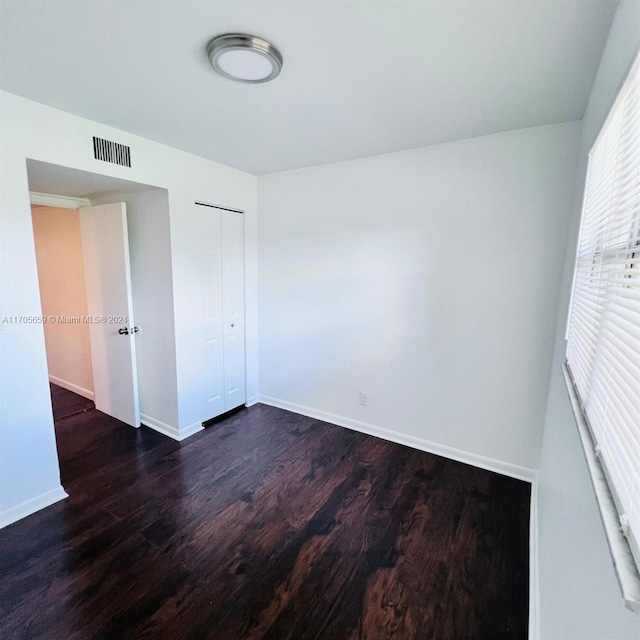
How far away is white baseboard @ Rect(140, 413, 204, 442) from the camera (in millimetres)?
2968

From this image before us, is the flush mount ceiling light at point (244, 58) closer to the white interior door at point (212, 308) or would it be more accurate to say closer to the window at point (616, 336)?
the window at point (616, 336)

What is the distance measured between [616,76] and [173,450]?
3.36m

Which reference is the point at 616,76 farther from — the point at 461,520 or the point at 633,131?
the point at 461,520

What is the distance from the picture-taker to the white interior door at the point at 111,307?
9.59 feet

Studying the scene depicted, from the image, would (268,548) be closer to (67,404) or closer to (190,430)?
(190,430)

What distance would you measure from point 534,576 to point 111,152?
11.4 ft

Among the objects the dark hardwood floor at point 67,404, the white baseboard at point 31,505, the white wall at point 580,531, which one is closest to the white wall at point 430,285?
the white wall at point 580,531

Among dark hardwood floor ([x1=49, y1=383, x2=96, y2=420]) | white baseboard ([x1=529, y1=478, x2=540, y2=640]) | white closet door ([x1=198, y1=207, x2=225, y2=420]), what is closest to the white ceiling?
white closet door ([x1=198, y1=207, x2=225, y2=420])

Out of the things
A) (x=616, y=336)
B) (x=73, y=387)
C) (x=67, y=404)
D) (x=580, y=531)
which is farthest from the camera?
(x=73, y=387)

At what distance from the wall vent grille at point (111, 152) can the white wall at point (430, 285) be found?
4.30 ft

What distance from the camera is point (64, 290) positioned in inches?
147

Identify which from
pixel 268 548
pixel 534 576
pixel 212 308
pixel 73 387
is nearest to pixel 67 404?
pixel 73 387

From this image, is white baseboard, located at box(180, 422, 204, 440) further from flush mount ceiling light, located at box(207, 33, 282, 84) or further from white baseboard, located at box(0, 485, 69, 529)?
flush mount ceiling light, located at box(207, 33, 282, 84)

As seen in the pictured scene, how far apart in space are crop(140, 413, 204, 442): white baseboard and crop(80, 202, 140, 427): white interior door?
80 mm
